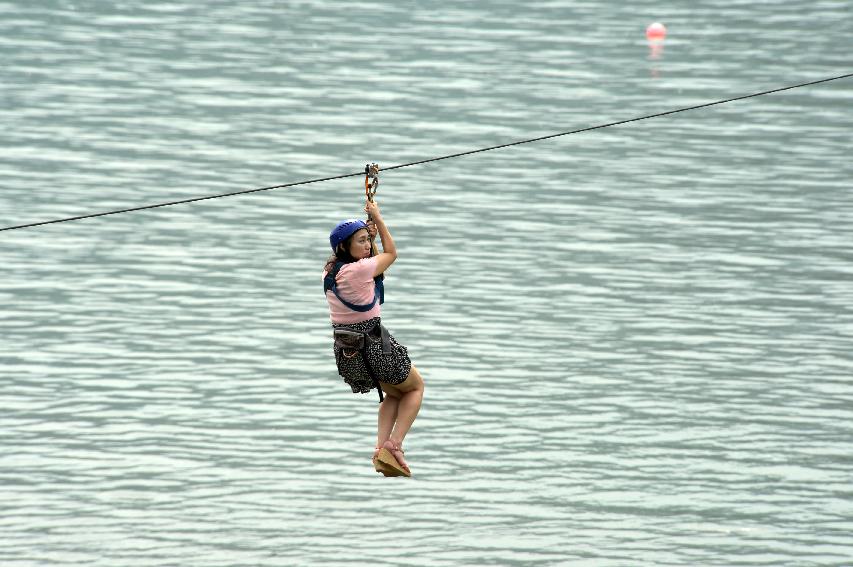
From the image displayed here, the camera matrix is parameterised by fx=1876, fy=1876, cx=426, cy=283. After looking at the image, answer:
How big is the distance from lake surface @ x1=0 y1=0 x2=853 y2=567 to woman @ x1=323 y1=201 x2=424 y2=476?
20.3 feet

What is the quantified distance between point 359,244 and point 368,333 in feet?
2.69

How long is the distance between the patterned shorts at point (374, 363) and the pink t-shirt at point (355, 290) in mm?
62

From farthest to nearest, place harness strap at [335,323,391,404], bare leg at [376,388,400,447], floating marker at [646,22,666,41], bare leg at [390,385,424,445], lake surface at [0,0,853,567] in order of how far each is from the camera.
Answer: floating marker at [646,22,666,41], lake surface at [0,0,853,567], bare leg at [376,388,400,447], bare leg at [390,385,424,445], harness strap at [335,323,391,404]

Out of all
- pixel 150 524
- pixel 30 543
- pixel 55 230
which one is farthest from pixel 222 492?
pixel 55 230

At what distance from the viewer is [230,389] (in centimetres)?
2695

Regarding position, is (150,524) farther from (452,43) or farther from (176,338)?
(452,43)

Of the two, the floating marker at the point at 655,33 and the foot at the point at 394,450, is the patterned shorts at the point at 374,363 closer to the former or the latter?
the foot at the point at 394,450

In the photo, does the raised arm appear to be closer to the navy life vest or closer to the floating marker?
the navy life vest

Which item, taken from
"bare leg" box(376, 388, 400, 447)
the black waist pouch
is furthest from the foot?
the black waist pouch

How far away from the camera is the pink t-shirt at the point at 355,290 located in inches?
613

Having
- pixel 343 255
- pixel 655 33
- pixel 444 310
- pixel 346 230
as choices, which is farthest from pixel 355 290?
pixel 655 33

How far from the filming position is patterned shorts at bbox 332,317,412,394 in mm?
15789

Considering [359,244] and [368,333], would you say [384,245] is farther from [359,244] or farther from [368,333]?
[368,333]

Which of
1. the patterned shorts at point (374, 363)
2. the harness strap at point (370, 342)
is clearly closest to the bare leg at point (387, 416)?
the patterned shorts at point (374, 363)
